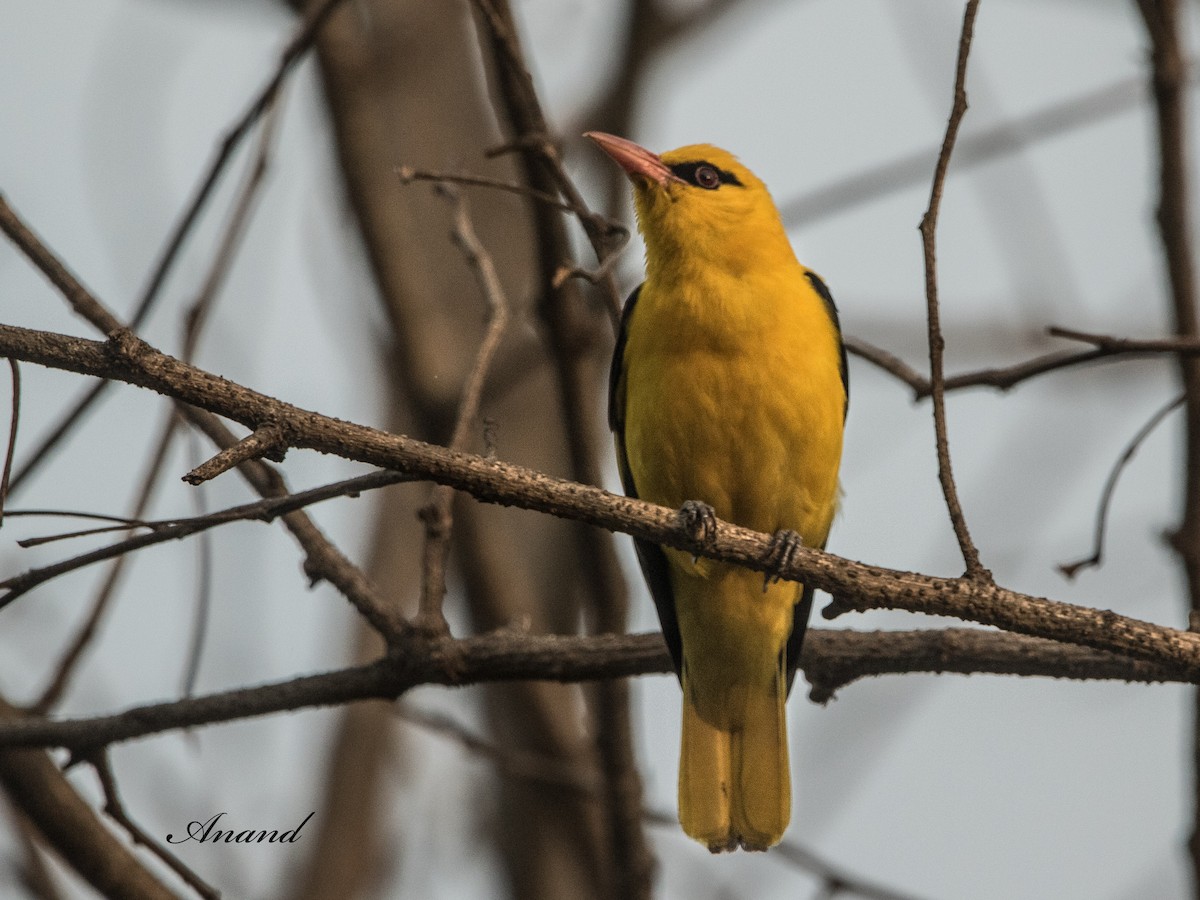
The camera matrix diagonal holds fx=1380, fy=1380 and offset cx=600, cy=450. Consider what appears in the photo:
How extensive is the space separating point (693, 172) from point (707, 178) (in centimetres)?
5

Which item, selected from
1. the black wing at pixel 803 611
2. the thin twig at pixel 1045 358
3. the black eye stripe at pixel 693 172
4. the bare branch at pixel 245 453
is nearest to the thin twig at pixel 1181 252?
the thin twig at pixel 1045 358

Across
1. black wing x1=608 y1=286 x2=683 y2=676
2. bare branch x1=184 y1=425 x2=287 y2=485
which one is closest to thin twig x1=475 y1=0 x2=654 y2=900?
black wing x1=608 y1=286 x2=683 y2=676

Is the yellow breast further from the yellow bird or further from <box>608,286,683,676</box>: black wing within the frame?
<box>608,286,683,676</box>: black wing

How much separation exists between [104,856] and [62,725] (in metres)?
0.36

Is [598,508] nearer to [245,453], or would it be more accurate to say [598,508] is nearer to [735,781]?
[245,453]

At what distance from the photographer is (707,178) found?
4.85 m

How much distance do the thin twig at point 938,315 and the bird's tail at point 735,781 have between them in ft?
6.40

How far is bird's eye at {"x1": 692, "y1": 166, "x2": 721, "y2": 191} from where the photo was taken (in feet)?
15.9

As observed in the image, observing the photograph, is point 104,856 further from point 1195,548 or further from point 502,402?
point 502,402

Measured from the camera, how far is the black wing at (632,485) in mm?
4488

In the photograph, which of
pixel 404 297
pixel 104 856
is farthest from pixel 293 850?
pixel 104 856

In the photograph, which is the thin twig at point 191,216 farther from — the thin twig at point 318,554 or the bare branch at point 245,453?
the bare branch at point 245,453

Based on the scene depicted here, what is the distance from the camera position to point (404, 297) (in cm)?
544

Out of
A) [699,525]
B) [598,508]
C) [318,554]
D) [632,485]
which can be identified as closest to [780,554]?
[699,525]
